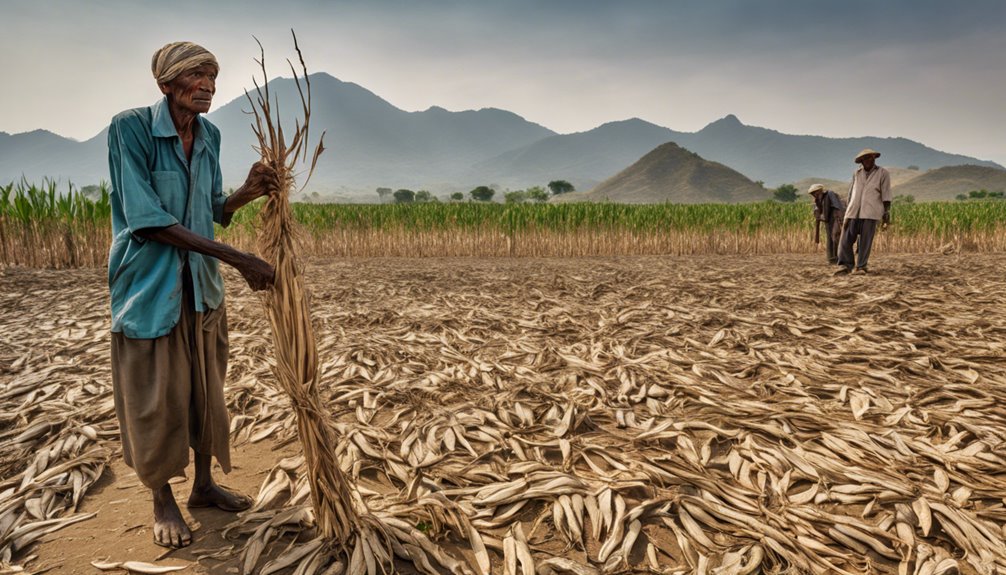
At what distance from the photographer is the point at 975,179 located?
98.1 m

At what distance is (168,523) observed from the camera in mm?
2033

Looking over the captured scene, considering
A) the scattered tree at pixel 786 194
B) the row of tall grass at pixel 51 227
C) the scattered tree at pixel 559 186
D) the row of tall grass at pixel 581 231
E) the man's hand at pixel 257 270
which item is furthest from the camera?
the scattered tree at pixel 559 186

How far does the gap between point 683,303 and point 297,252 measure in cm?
520

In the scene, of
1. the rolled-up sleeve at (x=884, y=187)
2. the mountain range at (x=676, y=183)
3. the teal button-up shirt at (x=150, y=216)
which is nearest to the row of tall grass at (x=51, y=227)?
the teal button-up shirt at (x=150, y=216)

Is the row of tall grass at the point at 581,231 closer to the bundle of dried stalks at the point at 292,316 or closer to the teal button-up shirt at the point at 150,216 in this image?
the teal button-up shirt at the point at 150,216

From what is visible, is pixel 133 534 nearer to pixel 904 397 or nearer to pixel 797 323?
pixel 904 397

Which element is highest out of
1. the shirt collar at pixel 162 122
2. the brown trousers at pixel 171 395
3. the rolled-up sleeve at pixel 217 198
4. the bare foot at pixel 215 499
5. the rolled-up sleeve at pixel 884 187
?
the rolled-up sleeve at pixel 884 187

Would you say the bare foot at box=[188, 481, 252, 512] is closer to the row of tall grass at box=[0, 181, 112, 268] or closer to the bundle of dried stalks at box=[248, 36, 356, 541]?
the bundle of dried stalks at box=[248, 36, 356, 541]

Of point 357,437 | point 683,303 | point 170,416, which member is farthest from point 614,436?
point 683,303

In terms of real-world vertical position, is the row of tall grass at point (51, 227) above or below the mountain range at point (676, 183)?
below

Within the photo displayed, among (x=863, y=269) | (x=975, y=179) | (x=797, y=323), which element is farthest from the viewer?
(x=975, y=179)

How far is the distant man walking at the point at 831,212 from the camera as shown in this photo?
32.0ft

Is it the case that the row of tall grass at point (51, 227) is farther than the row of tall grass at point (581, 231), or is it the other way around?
the row of tall grass at point (581, 231)

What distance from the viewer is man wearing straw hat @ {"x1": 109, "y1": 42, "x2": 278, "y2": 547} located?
1855mm
